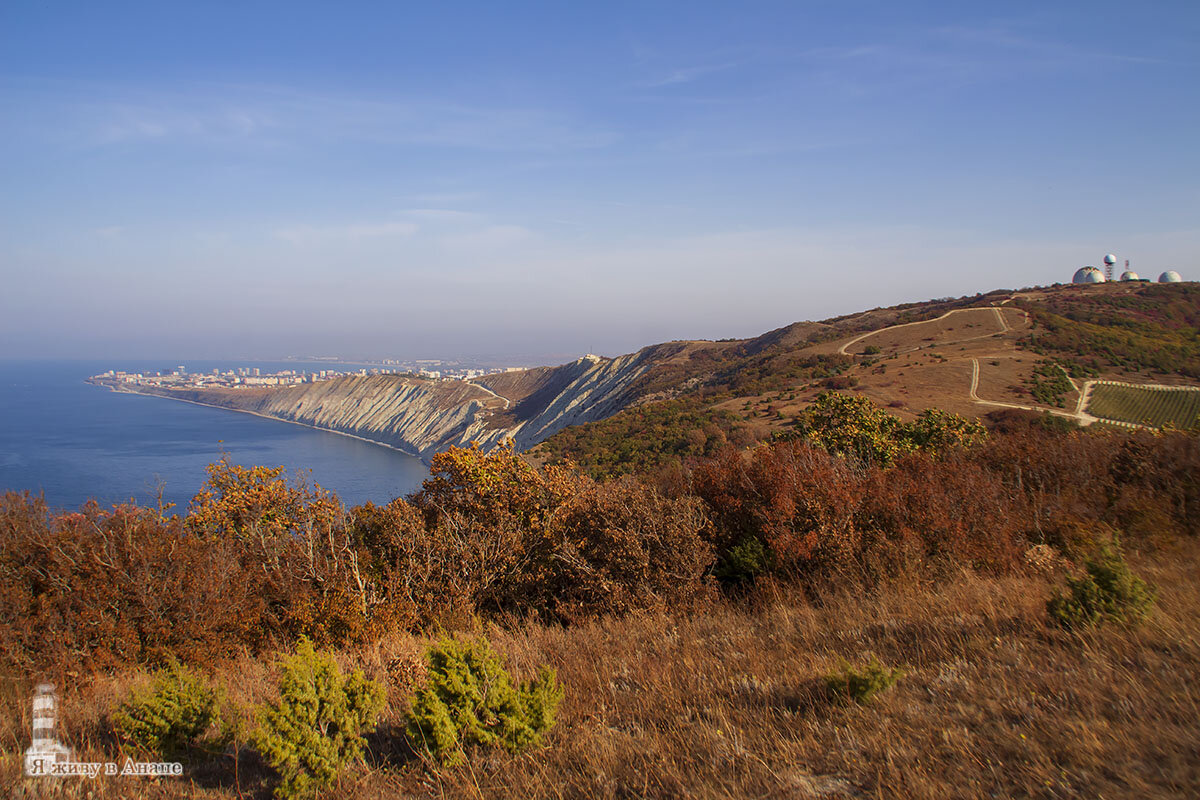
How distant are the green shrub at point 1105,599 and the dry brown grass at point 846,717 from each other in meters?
0.11

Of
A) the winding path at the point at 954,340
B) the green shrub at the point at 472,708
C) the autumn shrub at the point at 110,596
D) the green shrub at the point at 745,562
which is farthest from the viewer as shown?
the winding path at the point at 954,340

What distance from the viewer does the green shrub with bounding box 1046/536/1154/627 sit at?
414cm

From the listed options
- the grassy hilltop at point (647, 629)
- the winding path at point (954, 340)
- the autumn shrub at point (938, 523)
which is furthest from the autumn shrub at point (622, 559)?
the winding path at point (954, 340)

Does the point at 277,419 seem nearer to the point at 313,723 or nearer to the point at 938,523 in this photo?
the point at 938,523

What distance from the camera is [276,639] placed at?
6633mm

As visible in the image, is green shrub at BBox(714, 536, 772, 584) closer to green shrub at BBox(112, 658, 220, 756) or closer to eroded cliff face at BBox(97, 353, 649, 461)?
green shrub at BBox(112, 658, 220, 756)

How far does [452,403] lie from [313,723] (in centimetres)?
9508

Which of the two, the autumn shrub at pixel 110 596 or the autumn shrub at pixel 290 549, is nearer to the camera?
the autumn shrub at pixel 110 596

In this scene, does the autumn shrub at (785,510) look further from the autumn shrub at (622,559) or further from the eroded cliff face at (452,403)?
the eroded cliff face at (452,403)

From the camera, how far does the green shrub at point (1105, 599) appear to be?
4141 mm

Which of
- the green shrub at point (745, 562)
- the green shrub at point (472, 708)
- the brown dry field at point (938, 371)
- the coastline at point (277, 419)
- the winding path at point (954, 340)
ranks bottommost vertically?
the coastline at point (277, 419)

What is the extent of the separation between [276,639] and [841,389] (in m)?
36.6

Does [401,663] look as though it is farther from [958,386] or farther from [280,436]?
[280,436]

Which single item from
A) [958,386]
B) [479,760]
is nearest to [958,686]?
[479,760]
